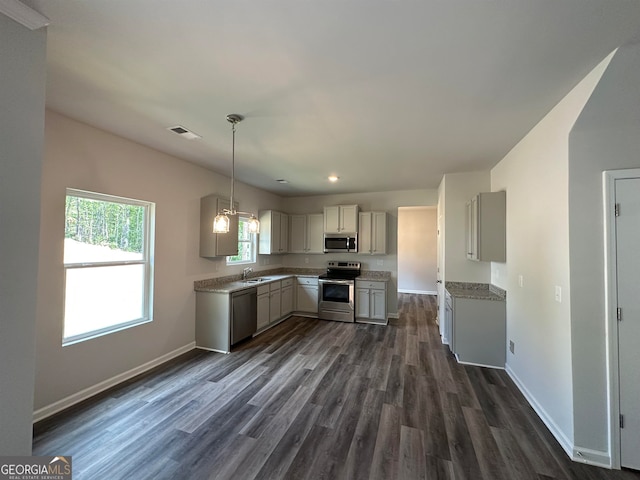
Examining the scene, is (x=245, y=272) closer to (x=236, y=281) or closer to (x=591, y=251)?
(x=236, y=281)

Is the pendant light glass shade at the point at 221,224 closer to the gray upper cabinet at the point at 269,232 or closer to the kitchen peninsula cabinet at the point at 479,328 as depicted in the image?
the gray upper cabinet at the point at 269,232

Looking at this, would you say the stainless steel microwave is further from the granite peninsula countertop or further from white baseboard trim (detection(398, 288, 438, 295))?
white baseboard trim (detection(398, 288, 438, 295))

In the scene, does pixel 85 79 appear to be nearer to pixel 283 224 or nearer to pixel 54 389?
pixel 54 389

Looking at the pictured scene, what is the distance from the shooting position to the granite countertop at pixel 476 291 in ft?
11.2

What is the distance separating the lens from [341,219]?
5.65 metres

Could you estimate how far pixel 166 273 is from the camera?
11.5ft

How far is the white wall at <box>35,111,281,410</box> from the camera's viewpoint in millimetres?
2344

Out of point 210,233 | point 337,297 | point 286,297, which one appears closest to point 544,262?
point 337,297

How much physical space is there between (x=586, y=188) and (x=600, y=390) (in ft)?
4.93

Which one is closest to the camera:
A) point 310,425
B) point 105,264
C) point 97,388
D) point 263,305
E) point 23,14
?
point 23,14

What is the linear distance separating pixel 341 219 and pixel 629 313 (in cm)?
429

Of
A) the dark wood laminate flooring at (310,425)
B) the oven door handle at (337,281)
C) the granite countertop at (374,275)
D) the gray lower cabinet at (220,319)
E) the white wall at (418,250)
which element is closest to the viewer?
the dark wood laminate flooring at (310,425)

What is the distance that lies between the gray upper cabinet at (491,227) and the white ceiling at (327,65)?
29.1 inches

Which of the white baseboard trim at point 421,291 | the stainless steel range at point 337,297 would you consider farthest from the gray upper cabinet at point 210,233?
the white baseboard trim at point 421,291
